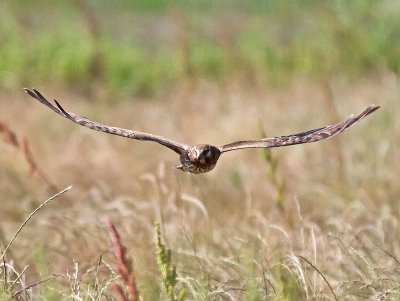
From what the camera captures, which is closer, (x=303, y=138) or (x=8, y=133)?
(x=303, y=138)

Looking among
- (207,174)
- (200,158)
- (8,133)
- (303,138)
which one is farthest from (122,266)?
(207,174)

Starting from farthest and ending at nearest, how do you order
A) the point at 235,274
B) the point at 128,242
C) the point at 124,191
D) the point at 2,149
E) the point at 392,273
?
the point at 2,149
the point at 124,191
the point at 128,242
the point at 235,274
the point at 392,273

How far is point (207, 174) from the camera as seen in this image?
14.9 ft

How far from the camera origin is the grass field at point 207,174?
2635 millimetres

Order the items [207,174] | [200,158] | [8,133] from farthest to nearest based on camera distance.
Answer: [207,174]
[8,133]
[200,158]

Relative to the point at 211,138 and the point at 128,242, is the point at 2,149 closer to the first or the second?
the point at 211,138

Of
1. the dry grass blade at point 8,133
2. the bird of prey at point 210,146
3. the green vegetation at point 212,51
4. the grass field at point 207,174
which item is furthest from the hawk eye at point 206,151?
the green vegetation at point 212,51

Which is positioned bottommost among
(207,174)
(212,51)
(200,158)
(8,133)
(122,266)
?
(122,266)

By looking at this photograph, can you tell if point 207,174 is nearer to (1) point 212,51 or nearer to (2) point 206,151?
(2) point 206,151

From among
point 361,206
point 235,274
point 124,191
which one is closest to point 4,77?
point 124,191

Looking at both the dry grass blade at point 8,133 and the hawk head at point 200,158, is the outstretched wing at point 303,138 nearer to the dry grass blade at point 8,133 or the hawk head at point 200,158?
the hawk head at point 200,158

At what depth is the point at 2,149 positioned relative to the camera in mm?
4906

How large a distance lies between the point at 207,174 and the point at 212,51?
3.63m

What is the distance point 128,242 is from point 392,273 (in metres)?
0.93
